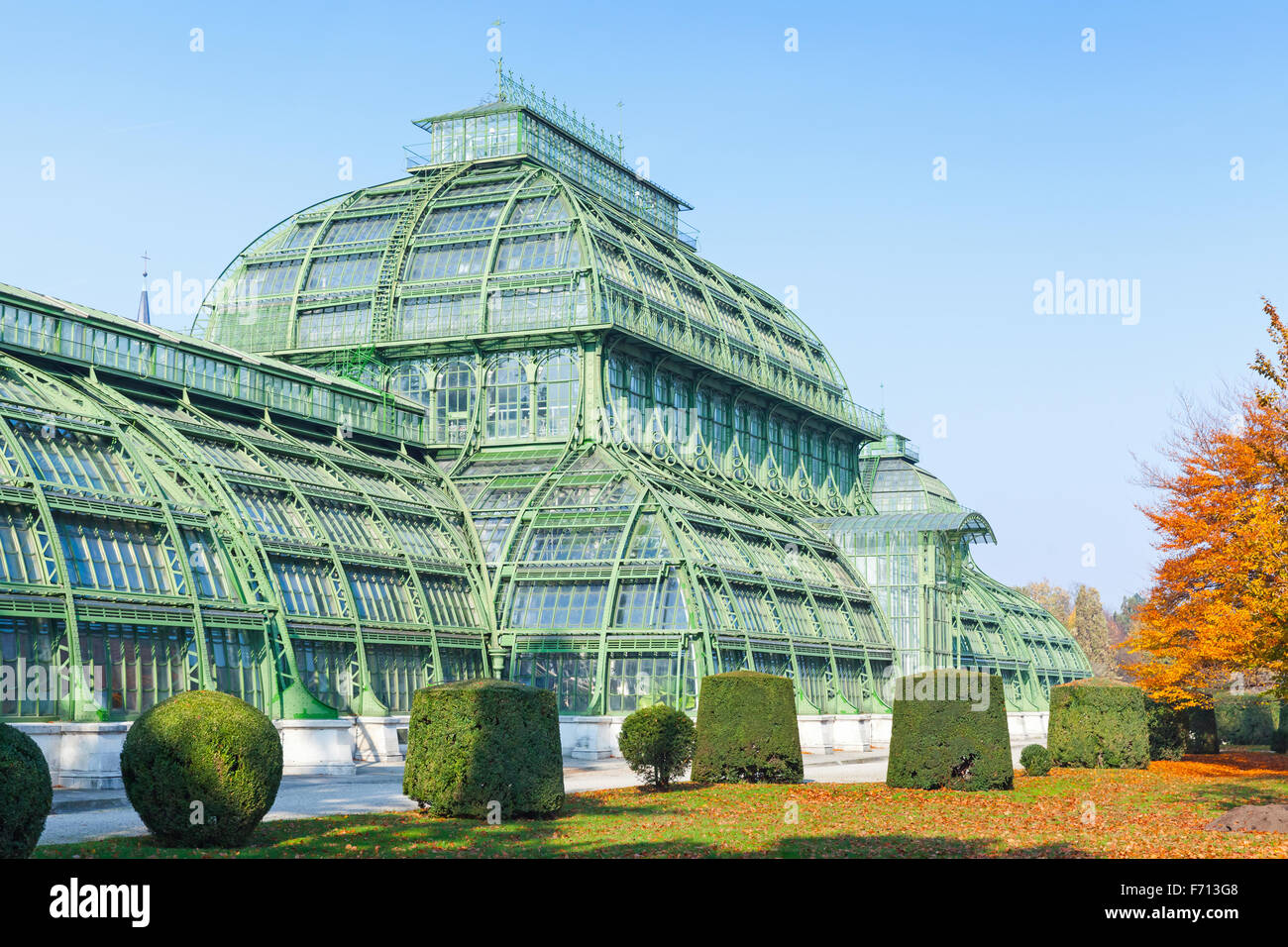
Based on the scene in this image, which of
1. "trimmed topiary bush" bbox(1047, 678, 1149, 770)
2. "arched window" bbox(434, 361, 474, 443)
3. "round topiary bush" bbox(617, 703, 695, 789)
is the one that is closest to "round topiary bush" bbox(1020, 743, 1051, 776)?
"trimmed topiary bush" bbox(1047, 678, 1149, 770)

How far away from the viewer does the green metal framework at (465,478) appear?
158 feet

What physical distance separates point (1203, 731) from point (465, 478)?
118 ft

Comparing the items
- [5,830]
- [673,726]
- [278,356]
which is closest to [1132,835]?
[673,726]

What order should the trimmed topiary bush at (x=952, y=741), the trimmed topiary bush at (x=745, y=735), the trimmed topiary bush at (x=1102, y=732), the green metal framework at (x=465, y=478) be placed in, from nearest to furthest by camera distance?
the trimmed topiary bush at (x=952, y=741), the trimmed topiary bush at (x=745, y=735), the green metal framework at (x=465, y=478), the trimmed topiary bush at (x=1102, y=732)

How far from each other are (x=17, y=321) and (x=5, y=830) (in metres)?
33.6

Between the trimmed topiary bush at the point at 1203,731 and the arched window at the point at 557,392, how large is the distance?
1258 inches

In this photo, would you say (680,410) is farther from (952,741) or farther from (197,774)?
(197,774)

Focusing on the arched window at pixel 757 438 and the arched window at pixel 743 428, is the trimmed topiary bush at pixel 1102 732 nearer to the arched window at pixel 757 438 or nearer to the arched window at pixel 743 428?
the arched window at pixel 743 428

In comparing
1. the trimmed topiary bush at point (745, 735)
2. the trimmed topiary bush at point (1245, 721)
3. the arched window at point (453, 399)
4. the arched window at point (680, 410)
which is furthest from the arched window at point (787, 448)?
the trimmed topiary bush at point (745, 735)

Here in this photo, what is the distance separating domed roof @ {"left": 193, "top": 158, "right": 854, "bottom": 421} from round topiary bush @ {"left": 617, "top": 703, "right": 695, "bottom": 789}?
31.2m

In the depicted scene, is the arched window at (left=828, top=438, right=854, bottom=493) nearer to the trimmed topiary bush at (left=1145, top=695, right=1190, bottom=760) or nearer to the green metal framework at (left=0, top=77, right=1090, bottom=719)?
the green metal framework at (left=0, top=77, right=1090, bottom=719)

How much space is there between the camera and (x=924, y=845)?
92.8 feet

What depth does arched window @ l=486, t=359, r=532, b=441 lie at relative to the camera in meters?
72.4
